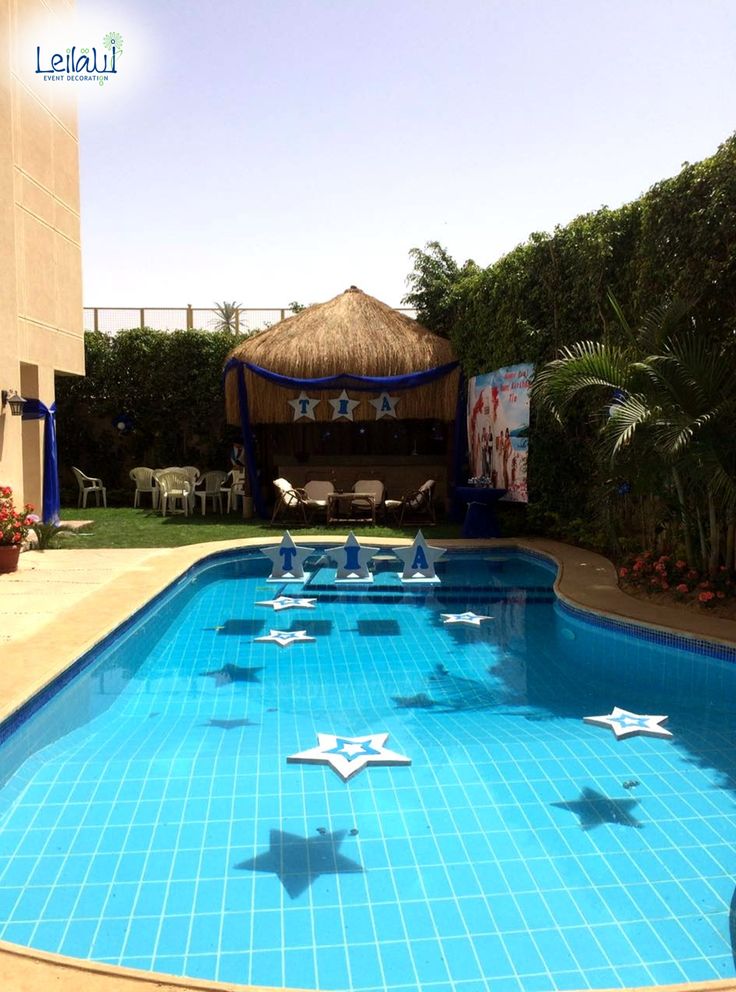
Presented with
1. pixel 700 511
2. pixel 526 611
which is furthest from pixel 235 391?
pixel 700 511

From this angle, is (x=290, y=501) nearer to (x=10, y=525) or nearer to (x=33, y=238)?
(x=10, y=525)

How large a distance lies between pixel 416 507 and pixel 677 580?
6.58m

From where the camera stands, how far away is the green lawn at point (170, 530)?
1130 cm

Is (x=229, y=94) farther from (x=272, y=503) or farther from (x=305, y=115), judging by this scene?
(x=272, y=503)

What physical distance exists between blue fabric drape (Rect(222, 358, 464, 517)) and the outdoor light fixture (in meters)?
4.94

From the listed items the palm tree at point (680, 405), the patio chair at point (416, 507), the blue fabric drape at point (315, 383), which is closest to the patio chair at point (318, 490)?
the blue fabric drape at point (315, 383)

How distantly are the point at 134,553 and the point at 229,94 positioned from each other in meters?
Answer: 5.77

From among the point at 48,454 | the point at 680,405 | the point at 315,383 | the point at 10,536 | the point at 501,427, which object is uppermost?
the point at 315,383

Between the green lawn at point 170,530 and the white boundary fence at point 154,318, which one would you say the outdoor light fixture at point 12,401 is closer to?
the green lawn at point 170,530

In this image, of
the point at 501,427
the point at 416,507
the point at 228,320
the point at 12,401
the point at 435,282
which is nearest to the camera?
the point at 12,401

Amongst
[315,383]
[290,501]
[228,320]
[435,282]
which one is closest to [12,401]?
[290,501]

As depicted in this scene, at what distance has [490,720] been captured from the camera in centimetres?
495

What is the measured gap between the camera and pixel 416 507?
Result: 13648 mm

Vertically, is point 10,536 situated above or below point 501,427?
below
